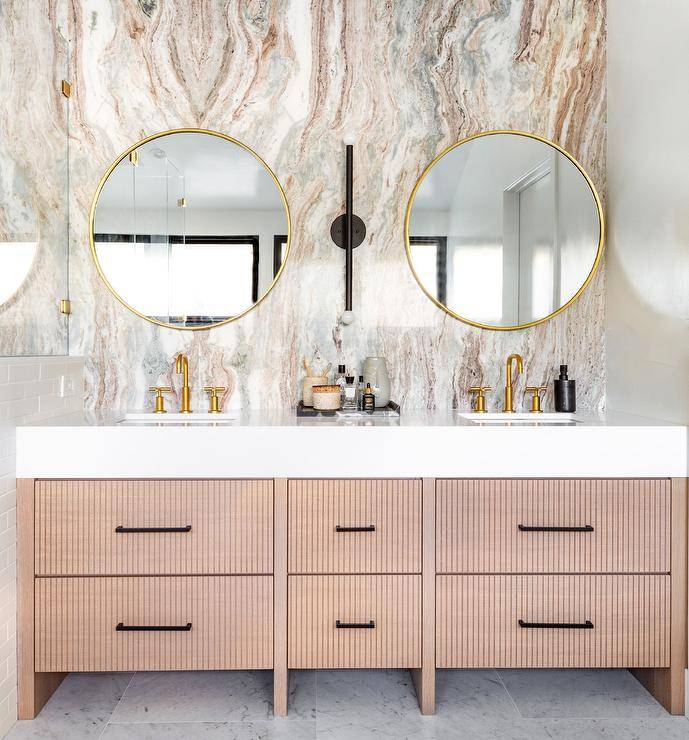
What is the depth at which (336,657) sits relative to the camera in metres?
1.79

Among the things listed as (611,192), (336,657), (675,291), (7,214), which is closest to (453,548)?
(336,657)

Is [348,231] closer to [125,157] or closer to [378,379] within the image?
[378,379]

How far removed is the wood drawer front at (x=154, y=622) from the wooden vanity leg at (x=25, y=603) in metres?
0.02

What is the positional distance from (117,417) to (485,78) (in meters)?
1.86

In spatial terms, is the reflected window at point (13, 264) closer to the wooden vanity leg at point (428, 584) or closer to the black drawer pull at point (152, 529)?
the black drawer pull at point (152, 529)

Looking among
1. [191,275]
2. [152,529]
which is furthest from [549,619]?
[191,275]

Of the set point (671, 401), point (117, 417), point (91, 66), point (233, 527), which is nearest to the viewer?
point (233, 527)

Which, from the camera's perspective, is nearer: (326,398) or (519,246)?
(326,398)

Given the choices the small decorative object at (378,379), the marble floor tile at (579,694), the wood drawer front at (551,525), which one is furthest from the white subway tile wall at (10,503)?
the marble floor tile at (579,694)

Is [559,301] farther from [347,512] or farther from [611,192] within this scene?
[347,512]

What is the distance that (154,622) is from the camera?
177 cm

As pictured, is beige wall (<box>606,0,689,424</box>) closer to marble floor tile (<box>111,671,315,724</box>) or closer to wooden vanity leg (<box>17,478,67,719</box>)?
marble floor tile (<box>111,671,315,724</box>)

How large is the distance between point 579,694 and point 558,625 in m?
0.33

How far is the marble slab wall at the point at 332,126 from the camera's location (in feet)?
7.56
